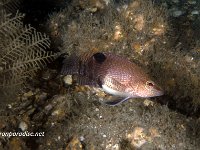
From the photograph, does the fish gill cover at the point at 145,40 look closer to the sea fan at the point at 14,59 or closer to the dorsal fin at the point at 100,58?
the sea fan at the point at 14,59

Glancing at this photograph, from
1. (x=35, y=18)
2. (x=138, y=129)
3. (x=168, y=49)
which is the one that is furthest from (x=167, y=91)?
(x=35, y=18)

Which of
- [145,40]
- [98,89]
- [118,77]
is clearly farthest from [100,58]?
[145,40]

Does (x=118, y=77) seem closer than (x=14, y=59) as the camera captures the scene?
Yes

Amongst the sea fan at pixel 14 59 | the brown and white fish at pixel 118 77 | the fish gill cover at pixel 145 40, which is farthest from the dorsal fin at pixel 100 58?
the fish gill cover at pixel 145 40

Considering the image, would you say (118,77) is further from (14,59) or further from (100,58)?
(14,59)

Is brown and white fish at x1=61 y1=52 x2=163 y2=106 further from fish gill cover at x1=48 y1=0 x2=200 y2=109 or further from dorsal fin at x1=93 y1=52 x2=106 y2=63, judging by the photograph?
fish gill cover at x1=48 y1=0 x2=200 y2=109

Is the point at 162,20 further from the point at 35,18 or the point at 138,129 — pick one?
the point at 35,18
